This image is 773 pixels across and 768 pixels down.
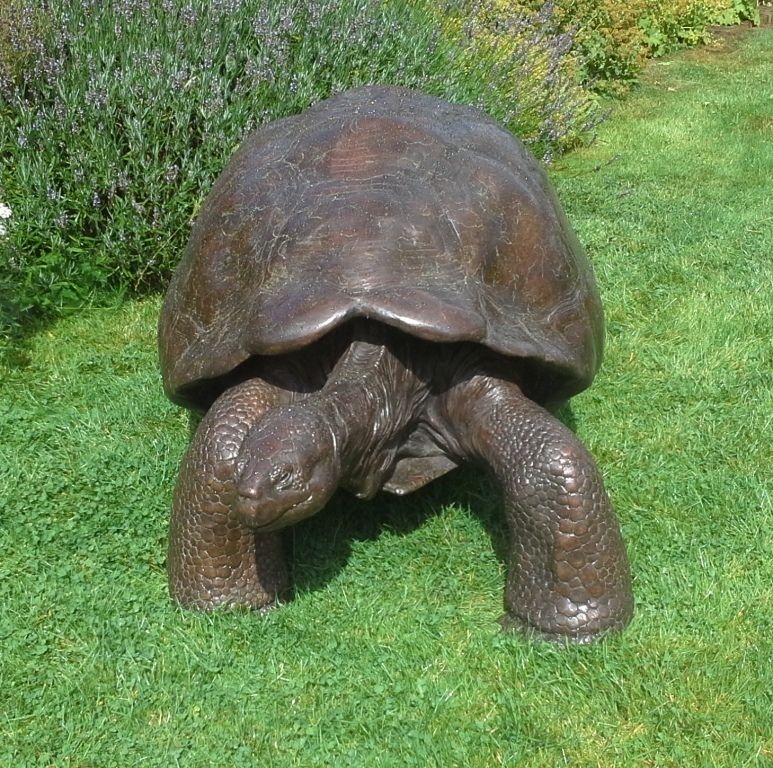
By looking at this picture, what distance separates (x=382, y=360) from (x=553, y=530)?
0.79 m

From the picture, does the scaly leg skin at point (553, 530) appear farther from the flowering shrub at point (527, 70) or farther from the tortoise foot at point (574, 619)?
the flowering shrub at point (527, 70)

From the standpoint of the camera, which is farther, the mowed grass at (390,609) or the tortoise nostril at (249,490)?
the mowed grass at (390,609)

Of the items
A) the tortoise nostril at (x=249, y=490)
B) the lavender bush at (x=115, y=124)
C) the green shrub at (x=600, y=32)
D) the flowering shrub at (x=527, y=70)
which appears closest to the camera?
the tortoise nostril at (x=249, y=490)

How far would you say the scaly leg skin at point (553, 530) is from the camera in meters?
3.13

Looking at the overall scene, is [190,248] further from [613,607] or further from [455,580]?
[613,607]

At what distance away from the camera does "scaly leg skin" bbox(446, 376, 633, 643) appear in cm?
313

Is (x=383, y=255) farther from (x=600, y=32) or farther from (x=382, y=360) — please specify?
(x=600, y=32)

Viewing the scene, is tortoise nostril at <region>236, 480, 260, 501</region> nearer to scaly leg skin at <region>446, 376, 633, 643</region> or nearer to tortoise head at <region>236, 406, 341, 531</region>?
tortoise head at <region>236, 406, 341, 531</region>

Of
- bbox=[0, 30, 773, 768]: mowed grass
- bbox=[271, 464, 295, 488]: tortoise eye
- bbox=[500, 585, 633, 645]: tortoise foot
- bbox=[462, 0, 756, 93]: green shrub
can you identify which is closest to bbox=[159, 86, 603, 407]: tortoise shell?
bbox=[271, 464, 295, 488]: tortoise eye

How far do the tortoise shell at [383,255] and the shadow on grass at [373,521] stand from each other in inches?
22.8

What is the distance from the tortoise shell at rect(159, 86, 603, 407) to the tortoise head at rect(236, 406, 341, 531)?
29 cm

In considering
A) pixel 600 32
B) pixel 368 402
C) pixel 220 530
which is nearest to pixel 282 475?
pixel 368 402

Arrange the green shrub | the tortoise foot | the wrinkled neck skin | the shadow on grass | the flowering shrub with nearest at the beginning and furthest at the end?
the wrinkled neck skin → the tortoise foot → the shadow on grass → the flowering shrub → the green shrub

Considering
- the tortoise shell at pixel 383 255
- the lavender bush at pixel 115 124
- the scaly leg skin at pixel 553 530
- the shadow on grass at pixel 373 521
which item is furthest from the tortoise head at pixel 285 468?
the lavender bush at pixel 115 124
